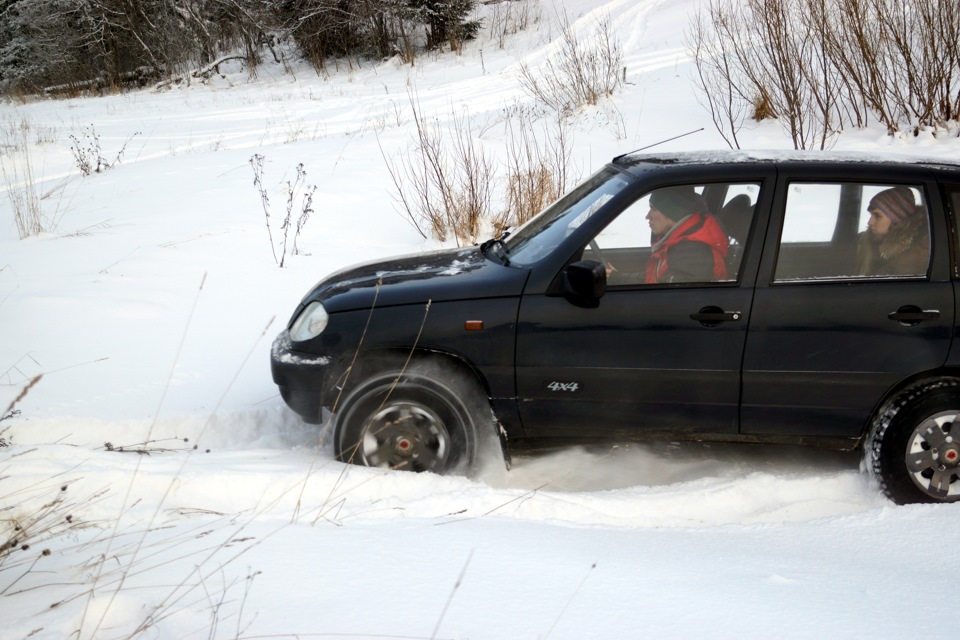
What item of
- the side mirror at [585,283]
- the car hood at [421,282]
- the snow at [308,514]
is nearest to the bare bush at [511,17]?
the snow at [308,514]

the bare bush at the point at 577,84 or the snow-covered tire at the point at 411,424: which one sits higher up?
the bare bush at the point at 577,84

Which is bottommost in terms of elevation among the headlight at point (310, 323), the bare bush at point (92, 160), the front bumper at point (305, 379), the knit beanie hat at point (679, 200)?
the front bumper at point (305, 379)

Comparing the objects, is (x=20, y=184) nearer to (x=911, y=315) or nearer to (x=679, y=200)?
(x=679, y=200)

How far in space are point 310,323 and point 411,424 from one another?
29.8 inches

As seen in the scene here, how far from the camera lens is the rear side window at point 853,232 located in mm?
3738

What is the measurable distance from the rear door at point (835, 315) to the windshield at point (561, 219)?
83 cm

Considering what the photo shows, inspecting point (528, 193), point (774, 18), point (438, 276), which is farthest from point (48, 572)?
point (774, 18)

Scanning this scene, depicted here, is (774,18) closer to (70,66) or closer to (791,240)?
(791,240)

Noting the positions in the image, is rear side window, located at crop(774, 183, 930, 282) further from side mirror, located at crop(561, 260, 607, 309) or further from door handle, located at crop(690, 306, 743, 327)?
side mirror, located at crop(561, 260, 607, 309)

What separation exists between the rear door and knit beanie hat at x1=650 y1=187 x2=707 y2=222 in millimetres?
384

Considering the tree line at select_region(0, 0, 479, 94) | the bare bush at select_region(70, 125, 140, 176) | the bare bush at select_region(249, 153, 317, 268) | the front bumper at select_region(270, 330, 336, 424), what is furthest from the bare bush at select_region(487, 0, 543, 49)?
the front bumper at select_region(270, 330, 336, 424)

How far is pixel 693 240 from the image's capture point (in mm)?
3801

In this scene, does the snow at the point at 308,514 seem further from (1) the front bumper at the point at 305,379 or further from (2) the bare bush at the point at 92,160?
(2) the bare bush at the point at 92,160

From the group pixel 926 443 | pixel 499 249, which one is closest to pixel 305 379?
pixel 499 249
